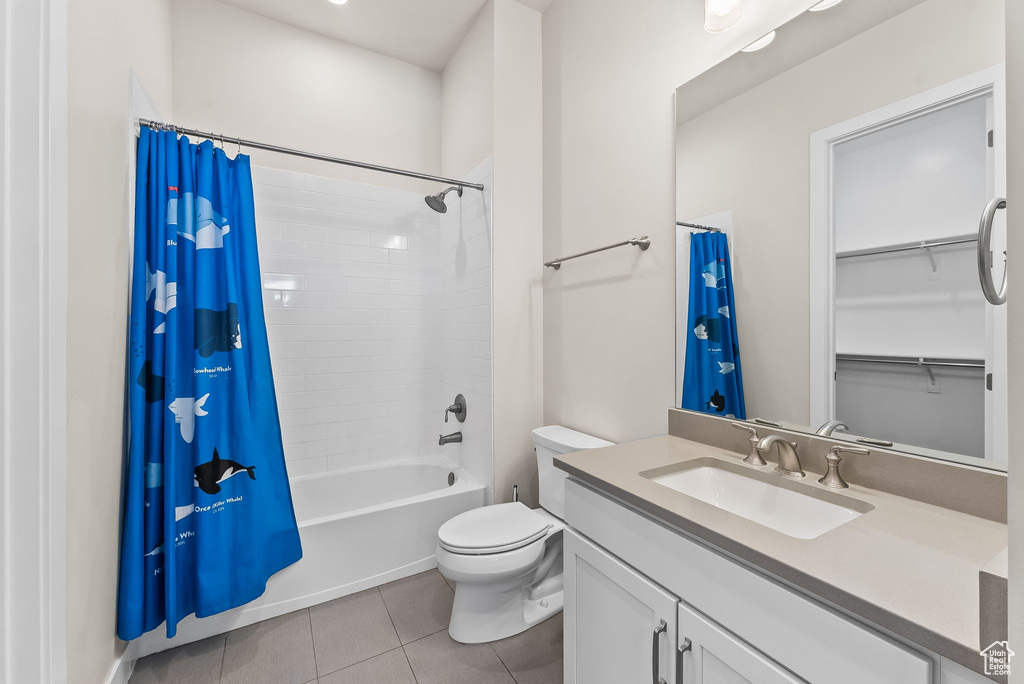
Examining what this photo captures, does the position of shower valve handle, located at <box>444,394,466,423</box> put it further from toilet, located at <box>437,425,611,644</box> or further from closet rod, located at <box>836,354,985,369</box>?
closet rod, located at <box>836,354,985,369</box>

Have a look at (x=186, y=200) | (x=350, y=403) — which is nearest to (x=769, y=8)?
(x=186, y=200)

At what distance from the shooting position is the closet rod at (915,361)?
3.03 ft

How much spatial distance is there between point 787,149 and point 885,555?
106cm

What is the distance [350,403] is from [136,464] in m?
1.17

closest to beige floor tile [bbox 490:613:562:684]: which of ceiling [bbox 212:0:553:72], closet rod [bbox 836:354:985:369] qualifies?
closet rod [bbox 836:354:985:369]

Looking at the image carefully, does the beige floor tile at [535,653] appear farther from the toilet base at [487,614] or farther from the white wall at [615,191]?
the white wall at [615,191]

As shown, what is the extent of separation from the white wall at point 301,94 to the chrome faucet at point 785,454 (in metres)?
2.46

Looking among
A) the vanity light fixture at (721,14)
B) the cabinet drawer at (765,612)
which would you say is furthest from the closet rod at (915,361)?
the vanity light fixture at (721,14)

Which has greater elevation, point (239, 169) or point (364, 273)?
point (239, 169)

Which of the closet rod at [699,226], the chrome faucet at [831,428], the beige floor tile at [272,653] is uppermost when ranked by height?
the closet rod at [699,226]

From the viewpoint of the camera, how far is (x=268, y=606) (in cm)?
185

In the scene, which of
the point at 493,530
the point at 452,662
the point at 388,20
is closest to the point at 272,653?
the point at 452,662

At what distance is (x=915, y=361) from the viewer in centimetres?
100

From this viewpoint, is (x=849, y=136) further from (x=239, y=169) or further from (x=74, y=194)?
(x=239, y=169)
